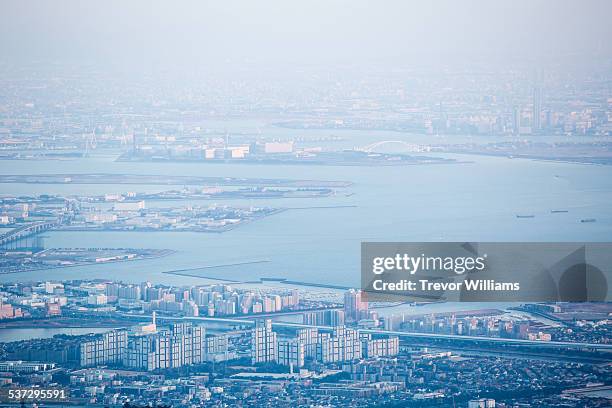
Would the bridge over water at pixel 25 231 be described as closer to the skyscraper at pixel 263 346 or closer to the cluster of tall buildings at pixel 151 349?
the cluster of tall buildings at pixel 151 349

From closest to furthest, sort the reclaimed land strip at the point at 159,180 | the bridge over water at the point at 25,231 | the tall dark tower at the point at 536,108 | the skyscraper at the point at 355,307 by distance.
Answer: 1. the skyscraper at the point at 355,307
2. the bridge over water at the point at 25,231
3. the tall dark tower at the point at 536,108
4. the reclaimed land strip at the point at 159,180

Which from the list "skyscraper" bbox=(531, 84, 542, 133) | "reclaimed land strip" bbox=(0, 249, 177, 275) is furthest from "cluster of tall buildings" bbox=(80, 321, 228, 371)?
"skyscraper" bbox=(531, 84, 542, 133)

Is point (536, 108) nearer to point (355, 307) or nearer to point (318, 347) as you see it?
point (355, 307)

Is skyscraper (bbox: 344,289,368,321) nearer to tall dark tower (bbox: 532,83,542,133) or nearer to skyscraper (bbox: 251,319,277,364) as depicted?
skyscraper (bbox: 251,319,277,364)

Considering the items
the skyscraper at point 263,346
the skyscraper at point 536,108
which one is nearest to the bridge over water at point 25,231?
the skyscraper at point 263,346

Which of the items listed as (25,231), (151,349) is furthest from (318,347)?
(25,231)
